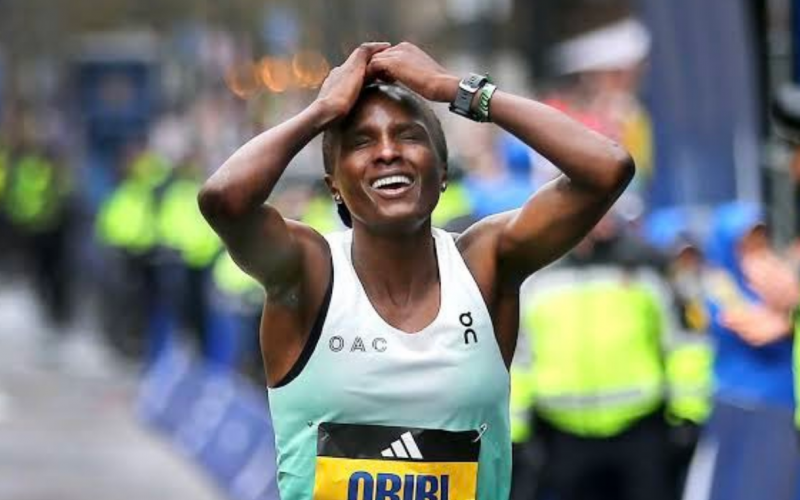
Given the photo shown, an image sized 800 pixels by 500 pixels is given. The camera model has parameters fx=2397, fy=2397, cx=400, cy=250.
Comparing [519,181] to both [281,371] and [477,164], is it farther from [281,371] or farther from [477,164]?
[281,371]

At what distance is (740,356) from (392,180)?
4.57 meters

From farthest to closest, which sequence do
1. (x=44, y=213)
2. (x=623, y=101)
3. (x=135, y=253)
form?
Answer: (x=44, y=213) → (x=135, y=253) → (x=623, y=101)

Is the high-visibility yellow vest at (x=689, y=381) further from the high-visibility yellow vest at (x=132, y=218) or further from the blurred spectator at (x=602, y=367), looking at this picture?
the high-visibility yellow vest at (x=132, y=218)

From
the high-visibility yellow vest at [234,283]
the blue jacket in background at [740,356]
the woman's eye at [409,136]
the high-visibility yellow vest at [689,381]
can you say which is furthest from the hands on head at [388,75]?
the high-visibility yellow vest at [234,283]

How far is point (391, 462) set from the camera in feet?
17.7

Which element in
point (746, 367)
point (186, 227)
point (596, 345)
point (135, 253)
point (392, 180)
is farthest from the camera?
point (135, 253)

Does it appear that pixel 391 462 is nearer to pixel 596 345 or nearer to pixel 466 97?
pixel 466 97

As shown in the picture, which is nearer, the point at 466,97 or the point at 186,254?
the point at 466,97

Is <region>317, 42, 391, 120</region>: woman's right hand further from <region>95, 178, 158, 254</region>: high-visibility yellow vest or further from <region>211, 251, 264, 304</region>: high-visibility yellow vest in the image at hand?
<region>95, 178, 158, 254</region>: high-visibility yellow vest

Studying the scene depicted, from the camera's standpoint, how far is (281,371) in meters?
5.48

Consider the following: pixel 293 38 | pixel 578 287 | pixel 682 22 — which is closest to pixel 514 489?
pixel 578 287

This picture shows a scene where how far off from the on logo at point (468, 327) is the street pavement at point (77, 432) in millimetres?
9104

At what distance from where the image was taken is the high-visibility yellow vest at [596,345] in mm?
10055

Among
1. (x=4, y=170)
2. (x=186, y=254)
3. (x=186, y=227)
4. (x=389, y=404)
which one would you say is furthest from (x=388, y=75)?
(x=4, y=170)
